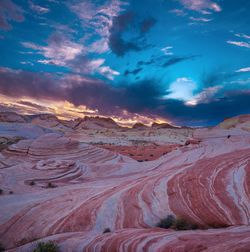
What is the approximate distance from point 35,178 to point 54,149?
500 centimetres

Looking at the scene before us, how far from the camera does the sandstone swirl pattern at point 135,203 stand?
24.6ft

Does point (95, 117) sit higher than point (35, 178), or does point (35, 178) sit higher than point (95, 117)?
point (95, 117)

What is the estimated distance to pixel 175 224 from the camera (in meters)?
9.21

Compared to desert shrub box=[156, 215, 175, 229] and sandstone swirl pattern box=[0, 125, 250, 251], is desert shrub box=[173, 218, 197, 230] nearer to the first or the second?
desert shrub box=[156, 215, 175, 229]

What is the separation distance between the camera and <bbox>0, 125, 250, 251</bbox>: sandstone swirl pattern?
749 cm

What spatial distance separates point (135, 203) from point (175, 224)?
2.73 meters

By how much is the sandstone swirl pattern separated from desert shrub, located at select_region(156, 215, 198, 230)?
1.26 ft

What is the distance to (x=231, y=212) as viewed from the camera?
31.9ft

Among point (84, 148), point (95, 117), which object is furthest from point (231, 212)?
point (95, 117)

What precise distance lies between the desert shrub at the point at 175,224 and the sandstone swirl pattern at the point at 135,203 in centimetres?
38

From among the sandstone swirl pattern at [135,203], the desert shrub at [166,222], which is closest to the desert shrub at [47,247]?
the sandstone swirl pattern at [135,203]

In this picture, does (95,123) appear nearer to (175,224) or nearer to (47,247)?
(175,224)

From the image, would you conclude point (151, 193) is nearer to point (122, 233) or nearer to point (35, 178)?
point (122, 233)

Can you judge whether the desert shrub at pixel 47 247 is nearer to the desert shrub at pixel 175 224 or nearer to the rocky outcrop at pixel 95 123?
the desert shrub at pixel 175 224
